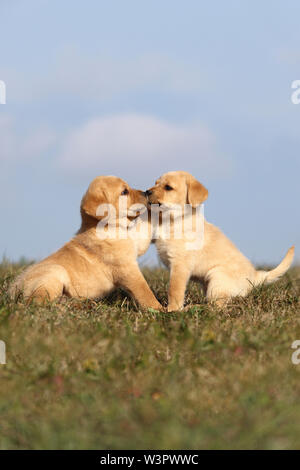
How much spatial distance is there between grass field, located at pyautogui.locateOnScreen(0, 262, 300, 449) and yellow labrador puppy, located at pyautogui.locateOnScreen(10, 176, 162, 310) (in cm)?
35

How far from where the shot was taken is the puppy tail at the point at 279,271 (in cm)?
596

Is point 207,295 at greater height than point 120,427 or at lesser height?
greater

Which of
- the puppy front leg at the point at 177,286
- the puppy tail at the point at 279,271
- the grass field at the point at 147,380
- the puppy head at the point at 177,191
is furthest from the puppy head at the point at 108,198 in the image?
the puppy tail at the point at 279,271

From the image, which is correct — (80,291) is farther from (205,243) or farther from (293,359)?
(293,359)

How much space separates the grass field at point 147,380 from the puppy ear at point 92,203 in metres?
0.96

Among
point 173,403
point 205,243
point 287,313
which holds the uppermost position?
point 205,243

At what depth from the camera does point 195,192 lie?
224 inches

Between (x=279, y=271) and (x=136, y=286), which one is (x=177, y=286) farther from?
(x=279, y=271)

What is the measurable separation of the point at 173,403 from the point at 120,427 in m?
0.41

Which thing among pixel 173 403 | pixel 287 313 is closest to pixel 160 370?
pixel 173 403

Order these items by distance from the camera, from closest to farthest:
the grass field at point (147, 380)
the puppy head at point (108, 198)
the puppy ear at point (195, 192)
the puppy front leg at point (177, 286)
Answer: the grass field at point (147, 380)
the puppy head at point (108, 198)
the puppy front leg at point (177, 286)
the puppy ear at point (195, 192)

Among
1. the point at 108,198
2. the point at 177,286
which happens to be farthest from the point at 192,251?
the point at 108,198

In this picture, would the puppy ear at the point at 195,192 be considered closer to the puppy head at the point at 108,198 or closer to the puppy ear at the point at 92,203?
the puppy head at the point at 108,198

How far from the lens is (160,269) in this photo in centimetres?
866
